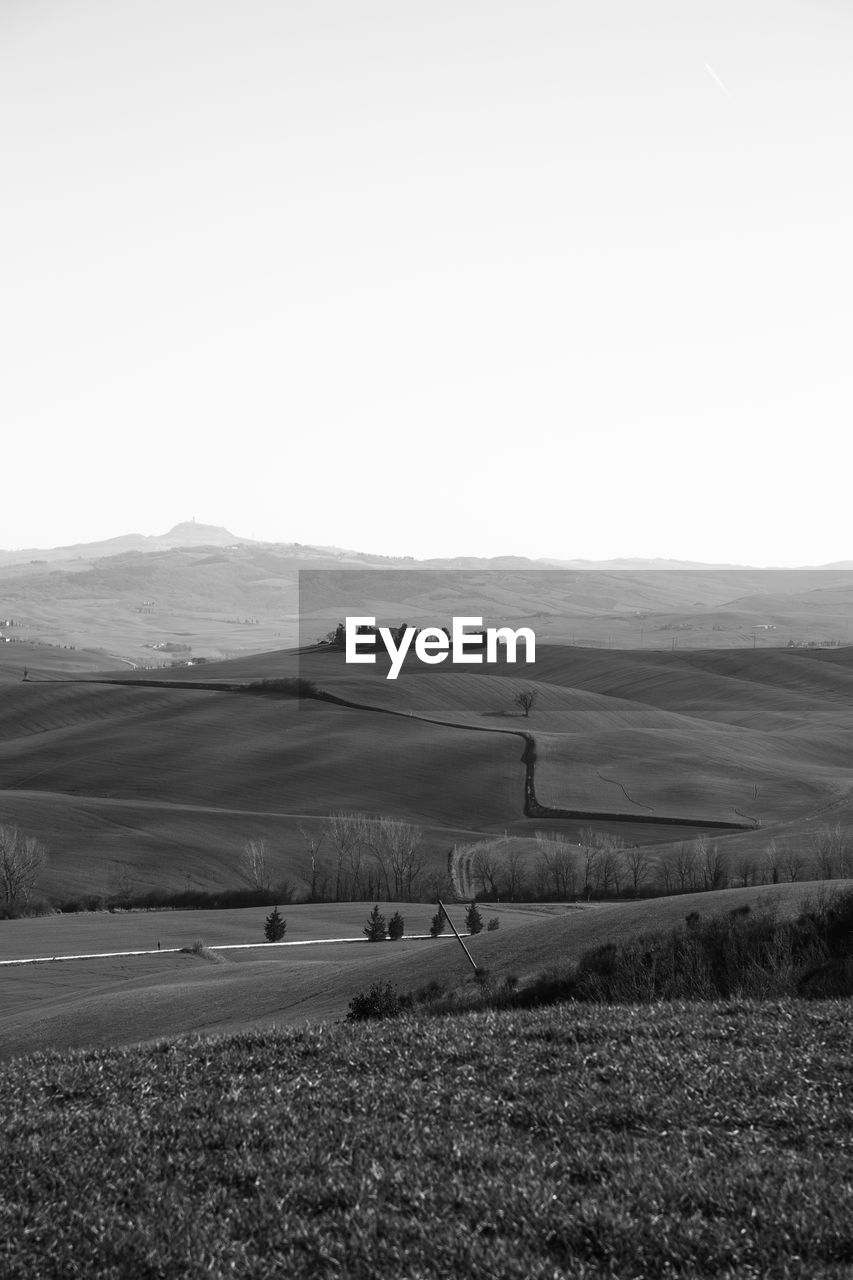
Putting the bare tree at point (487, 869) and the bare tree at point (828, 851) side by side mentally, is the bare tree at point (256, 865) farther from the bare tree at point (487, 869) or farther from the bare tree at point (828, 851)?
the bare tree at point (828, 851)

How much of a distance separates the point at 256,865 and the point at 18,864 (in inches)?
594

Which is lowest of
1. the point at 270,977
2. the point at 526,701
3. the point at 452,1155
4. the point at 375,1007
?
the point at 526,701

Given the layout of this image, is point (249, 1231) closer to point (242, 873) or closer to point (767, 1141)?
point (767, 1141)

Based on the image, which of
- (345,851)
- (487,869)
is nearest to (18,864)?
(345,851)

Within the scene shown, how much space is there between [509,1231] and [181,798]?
98772 mm

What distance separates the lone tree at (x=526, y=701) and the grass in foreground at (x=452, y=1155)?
422 ft

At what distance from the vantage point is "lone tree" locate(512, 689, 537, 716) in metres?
144

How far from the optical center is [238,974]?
1395 inches

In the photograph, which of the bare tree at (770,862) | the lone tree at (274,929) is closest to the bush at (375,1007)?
the lone tree at (274,929)

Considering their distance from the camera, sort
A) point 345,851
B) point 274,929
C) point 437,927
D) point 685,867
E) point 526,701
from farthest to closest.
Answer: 1. point 526,701
2. point 345,851
3. point 685,867
4. point 274,929
5. point 437,927

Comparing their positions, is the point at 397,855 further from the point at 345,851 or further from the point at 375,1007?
the point at 375,1007

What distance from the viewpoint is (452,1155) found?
419 inches

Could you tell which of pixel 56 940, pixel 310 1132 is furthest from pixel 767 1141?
pixel 56 940

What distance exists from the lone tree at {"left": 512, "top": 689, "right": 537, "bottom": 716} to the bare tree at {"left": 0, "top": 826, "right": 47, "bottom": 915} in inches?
2856
